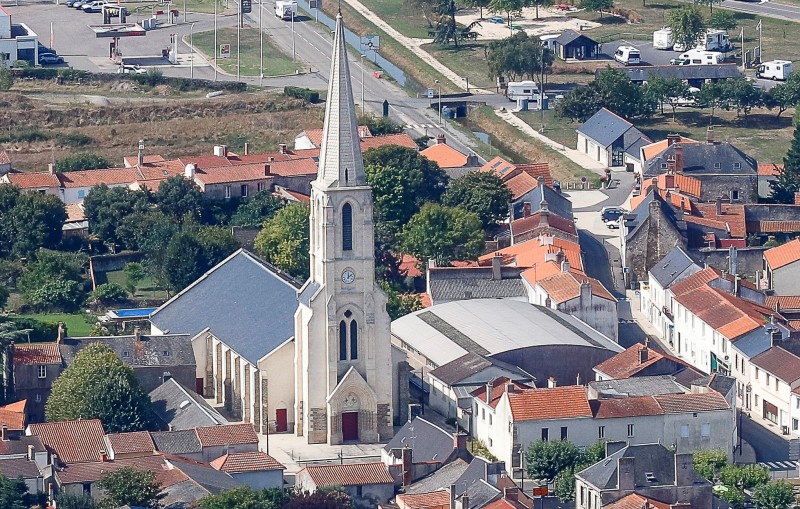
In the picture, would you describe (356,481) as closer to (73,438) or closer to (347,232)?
(73,438)

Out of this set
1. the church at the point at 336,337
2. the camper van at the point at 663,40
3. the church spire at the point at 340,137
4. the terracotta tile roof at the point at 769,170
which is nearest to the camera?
the church spire at the point at 340,137

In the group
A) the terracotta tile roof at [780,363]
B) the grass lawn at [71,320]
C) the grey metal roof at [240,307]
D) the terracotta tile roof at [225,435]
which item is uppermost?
the grey metal roof at [240,307]

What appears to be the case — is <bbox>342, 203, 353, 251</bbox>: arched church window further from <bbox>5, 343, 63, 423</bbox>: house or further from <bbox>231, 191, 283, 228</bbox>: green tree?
<bbox>231, 191, 283, 228</bbox>: green tree

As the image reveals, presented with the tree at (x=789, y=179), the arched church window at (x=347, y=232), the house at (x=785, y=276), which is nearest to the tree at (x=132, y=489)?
the arched church window at (x=347, y=232)

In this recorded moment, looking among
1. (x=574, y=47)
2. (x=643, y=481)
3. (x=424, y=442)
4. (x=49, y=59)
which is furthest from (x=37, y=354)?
(x=574, y=47)

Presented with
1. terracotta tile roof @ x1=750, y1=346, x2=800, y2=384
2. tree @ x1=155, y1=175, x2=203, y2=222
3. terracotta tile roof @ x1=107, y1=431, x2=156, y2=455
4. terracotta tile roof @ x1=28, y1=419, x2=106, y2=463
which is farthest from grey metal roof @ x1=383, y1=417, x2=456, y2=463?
tree @ x1=155, y1=175, x2=203, y2=222

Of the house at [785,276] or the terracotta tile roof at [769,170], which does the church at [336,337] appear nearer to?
the house at [785,276]
